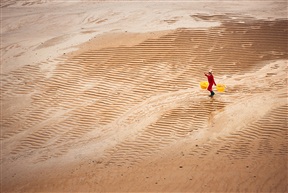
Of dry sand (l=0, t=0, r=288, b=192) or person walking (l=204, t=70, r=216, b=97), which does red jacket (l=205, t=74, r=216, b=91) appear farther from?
dry sand (l=0, t=0, r=288, b=192)

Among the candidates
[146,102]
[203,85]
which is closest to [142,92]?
[146,102]

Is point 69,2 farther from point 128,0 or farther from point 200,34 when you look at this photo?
point 200,34

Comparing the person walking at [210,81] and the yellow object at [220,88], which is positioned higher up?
the person walking at [210,81]

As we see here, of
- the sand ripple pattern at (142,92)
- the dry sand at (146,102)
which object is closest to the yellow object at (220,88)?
the dry sand at (146,102)

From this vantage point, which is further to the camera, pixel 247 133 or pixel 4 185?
pixel 247 133

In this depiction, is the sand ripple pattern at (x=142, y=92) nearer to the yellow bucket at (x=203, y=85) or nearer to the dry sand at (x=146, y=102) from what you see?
the dry sand at (x=146, y=102)

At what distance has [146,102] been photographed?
369 inches

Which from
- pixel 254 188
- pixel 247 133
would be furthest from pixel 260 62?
pixel 254 188

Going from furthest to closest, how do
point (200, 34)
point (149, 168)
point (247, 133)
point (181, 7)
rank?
point (181, 7), point (200, 34), point (247, 133), point (149, 168)

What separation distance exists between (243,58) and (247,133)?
13.2 feet

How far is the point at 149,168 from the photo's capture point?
23.2ft

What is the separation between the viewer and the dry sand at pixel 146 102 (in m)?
6.96

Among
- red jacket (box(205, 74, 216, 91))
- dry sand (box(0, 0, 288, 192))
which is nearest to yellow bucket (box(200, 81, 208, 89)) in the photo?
dry sand (box(0, 0, 288, 192))

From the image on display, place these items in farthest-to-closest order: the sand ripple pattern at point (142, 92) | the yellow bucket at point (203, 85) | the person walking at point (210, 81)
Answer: the yellow bucket at point (203, 85), the person walking at point (210, 81), the sand ripple pattern at point (142, 92)
